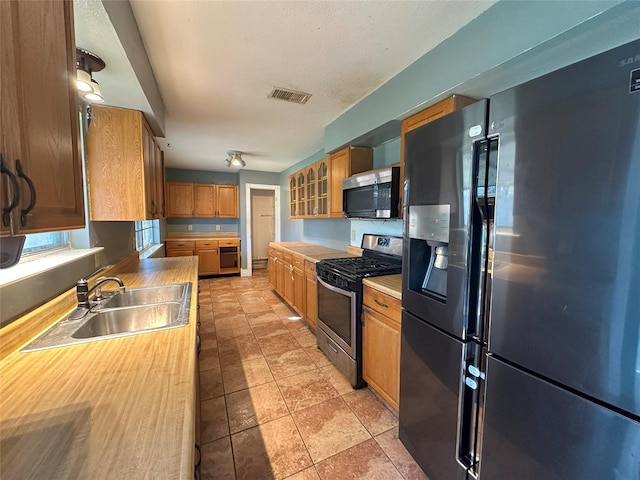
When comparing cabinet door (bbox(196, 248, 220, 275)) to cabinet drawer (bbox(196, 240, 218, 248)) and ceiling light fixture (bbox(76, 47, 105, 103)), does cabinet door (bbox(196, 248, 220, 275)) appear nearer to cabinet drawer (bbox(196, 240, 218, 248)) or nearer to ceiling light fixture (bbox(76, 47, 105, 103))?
cabinet drawer (bbox(196, 240, 218, 248))

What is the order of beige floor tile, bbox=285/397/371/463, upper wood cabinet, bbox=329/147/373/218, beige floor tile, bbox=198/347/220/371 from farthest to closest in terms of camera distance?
1. upper wood cabinet, bbox=329/147/373/218
2. beige floor tile, bbox=198/347/220/371
3. beige floor tile, bbox=285/397/371/463

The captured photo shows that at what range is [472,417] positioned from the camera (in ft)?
3.67

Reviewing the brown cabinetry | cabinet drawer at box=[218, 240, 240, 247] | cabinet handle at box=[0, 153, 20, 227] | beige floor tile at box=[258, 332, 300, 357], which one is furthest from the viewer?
cabinet drawer at box=[218, 240, 240, 247]

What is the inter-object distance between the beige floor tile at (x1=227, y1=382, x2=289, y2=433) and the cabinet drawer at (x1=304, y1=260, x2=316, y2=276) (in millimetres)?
1204

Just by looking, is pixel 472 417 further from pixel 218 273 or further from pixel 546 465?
pixel 218 273

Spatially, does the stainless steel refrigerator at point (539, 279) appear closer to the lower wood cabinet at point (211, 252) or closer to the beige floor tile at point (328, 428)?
the beige floor tile at point (328, 428)

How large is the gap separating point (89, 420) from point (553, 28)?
2096 millimetres

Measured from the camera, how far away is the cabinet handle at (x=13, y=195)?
1.62 feet

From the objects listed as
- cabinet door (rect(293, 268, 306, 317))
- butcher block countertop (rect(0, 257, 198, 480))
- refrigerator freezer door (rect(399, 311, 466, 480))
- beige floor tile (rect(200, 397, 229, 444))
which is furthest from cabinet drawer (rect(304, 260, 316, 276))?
butcher block countertop (rect(0, 257, 198, 480))

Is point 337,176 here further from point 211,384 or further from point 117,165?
point 211,384

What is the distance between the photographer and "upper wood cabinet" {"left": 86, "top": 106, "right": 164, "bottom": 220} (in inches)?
70.6

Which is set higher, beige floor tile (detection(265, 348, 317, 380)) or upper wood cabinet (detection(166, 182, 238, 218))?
upper wood cabinet (detection(166, 182, 238, 218))

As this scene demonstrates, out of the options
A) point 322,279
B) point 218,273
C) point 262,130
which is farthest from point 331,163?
point 218,273

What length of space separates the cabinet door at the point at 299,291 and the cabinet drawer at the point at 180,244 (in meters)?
3.07
